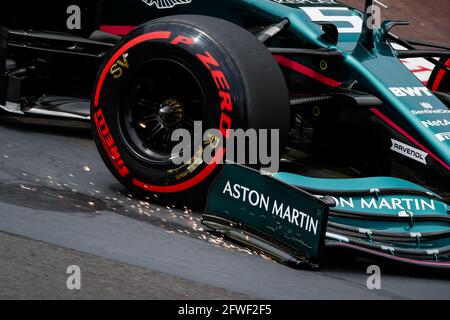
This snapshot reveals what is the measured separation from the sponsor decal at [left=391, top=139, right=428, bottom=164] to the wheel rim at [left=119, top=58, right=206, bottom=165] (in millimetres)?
1111

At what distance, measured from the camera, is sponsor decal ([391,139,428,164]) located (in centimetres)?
548

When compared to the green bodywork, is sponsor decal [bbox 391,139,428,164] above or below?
below

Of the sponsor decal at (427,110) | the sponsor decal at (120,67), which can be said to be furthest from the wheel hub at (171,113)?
the sponsor decal at (427,110)

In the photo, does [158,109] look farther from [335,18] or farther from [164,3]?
[335,18]

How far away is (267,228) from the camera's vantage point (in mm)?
4777

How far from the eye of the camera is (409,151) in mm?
5516

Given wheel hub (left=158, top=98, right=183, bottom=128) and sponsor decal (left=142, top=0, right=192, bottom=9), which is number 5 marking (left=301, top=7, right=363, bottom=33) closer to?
sponsor decal (left=142, top=0, right=192, bottom=9)

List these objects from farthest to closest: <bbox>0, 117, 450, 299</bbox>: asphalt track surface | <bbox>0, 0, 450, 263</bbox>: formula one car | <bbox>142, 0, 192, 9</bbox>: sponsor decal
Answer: <bbox>142, 0, 192, 9</bbox>: sponsor decal, <bbox>0, 0, 450, 263</bbox>: formula one car, <bbox>0, 117, 450, 299</bbox>: asphalt track surface

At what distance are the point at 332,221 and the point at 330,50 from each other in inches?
53.8

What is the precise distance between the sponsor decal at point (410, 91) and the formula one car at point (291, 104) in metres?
0.01

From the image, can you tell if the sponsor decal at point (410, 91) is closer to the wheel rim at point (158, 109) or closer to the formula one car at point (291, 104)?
the formula one car at point (291, 104)

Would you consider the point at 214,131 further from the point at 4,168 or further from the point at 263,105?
the point at 4,168

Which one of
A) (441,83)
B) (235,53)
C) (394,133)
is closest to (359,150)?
(394,133)

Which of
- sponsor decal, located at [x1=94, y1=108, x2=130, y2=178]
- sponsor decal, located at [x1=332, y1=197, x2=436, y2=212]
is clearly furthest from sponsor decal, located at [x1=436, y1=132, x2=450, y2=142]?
sponsor decal, located at [x1=94, y1=108, x2=130, y2=178]
